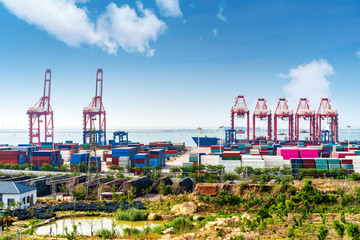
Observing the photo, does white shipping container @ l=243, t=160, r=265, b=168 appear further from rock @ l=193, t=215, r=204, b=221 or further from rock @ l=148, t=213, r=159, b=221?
rock @ l=148, t=213, r=159, b=221

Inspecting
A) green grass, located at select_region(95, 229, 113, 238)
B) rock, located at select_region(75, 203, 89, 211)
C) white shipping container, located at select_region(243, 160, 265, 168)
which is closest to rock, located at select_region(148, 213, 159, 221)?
green grass, located at select_region(95, 229, 113, 238)

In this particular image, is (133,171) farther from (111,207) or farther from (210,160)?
(111,207)

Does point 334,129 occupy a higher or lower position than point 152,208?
higher

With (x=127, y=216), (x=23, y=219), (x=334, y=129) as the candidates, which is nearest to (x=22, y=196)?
(x=23, y=219)

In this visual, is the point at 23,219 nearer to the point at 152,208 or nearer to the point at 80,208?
the point at 80,208

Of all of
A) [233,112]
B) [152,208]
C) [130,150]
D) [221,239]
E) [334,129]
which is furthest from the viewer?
[334,129]

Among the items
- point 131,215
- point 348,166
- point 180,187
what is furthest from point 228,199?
point 348,166

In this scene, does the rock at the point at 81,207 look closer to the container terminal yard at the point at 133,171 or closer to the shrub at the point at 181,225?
the container terminal yard at the point at 133,171
